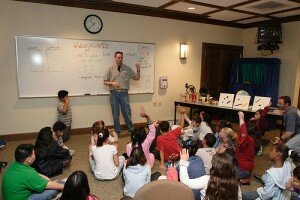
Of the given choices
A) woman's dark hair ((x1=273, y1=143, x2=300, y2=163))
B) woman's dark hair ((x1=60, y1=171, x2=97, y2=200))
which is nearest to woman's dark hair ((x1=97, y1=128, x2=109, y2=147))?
woman's dark hair ((x1=60, y1=171, x2=97, y2=200))

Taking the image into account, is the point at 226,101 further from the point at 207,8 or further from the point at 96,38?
the point at 96,38

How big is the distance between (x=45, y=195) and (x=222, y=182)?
60.3 inches

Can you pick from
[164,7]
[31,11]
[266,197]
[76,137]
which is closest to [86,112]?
[76,137]

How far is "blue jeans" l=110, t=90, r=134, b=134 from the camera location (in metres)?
4.88

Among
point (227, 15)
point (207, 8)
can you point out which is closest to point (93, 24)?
point (207, 8)

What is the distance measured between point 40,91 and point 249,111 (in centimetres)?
382

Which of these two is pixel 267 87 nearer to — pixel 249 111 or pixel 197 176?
pixel 249 111

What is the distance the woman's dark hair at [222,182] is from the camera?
5.03 ft

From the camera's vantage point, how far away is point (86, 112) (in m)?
4.88

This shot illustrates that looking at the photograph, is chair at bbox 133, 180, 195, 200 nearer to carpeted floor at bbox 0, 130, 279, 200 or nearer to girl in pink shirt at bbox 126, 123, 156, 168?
carpeted floor at bbox 0, 130, 279, 200

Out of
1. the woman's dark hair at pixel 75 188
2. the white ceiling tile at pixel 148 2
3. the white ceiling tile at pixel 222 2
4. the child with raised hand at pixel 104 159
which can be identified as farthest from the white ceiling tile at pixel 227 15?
the woman's dark hair at pixel 75 188

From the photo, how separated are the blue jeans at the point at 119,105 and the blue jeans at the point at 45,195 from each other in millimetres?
2707

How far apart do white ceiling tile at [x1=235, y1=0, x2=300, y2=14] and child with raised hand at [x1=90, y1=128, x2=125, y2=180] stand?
3.65 meters

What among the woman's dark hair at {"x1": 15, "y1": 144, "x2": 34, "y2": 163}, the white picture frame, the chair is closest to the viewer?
the chair
